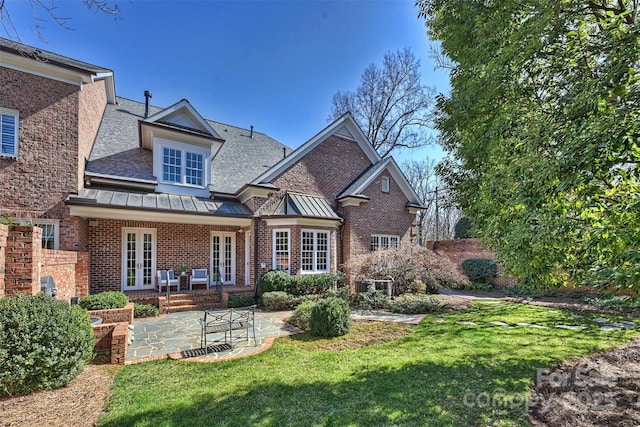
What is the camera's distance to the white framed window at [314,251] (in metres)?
13.7

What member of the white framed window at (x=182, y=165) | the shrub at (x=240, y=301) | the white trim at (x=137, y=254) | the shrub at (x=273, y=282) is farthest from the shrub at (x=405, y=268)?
the white trim at (x=137, y=254)

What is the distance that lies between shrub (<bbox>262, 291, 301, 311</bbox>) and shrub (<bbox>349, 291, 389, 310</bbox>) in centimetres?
230

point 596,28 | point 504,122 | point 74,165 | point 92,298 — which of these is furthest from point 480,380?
point 74,165

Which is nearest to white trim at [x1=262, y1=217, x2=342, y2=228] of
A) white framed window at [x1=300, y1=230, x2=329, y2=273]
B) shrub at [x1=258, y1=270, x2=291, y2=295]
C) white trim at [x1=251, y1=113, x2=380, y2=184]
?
white framed window at [x1=300, y1=230, x2=329, y2=273]

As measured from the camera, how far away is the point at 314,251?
45.6ft

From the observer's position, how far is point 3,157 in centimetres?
930

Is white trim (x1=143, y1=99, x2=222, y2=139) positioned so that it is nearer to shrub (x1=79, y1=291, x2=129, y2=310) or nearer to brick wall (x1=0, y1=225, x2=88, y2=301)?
shrub (x1=79, y1=291, x2=129, y2=310)

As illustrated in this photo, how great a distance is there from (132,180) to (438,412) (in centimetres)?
1303

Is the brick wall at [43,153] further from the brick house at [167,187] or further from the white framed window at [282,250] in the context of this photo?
the white framed window at [282,250]

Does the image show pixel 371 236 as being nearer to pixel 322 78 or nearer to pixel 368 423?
pixel 322 78

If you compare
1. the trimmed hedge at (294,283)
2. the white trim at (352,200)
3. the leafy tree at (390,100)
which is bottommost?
the trimmed hedge at (294,283)

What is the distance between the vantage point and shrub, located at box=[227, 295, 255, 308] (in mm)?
11750

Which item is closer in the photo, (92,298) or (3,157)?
(92,298)

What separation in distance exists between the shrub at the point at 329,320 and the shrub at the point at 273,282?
457cm
